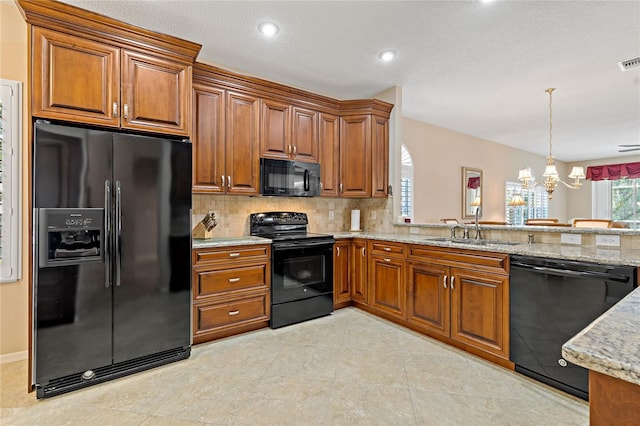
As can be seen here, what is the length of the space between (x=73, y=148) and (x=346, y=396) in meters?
2.42

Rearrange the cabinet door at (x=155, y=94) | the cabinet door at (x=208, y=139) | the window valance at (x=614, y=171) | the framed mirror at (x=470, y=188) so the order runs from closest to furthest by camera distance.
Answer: the cabinet door at (x=155, y=94) → the cabinet door at (x=208, y=139) → the framed mirror at (x=470, y=188) → the window valance at (x=614, y=171)

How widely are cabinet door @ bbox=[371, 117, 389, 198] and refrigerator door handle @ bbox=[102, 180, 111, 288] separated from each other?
9.06 feet

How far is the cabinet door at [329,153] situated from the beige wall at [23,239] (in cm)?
271

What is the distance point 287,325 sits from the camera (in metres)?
3.23

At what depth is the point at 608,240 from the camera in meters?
2.37

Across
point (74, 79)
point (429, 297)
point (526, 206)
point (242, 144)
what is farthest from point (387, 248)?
point (526, 206)

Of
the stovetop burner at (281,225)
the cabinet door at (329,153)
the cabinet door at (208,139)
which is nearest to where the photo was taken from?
the cabinet door at (208,139)

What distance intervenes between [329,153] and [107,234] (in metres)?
2.51

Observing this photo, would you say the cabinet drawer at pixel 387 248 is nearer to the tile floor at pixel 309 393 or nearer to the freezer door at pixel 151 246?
the tile floor at pixel 309 393

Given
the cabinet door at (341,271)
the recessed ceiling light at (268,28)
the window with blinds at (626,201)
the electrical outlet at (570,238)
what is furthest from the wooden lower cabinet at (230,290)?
the window with blinds at (626,201)

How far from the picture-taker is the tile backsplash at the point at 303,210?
341cm

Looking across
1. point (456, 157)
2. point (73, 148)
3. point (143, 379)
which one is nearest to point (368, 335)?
point (143, 379)

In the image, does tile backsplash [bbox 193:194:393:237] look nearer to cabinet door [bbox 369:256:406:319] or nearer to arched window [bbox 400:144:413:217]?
cabinet door [bbox 369:256:406:319]

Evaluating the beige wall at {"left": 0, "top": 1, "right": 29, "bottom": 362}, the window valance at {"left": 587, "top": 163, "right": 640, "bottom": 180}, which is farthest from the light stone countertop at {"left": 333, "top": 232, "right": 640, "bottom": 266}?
the window valance at {"left": 587, "top": 163, "right": 640, "bottom": 180}
